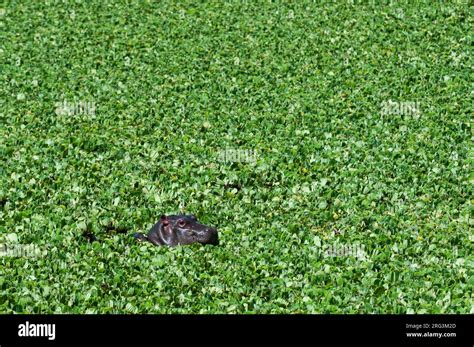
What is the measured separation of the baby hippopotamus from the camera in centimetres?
1012

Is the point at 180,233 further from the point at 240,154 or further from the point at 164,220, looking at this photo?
the point at 240,154

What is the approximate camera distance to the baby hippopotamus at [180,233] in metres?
10.1

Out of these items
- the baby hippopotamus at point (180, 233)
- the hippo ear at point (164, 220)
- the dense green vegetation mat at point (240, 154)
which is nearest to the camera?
the dense green vegetation mat at point (240, 154)

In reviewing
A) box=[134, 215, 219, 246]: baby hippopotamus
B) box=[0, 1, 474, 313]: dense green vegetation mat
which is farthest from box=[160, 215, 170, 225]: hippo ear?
box=[0, 1, 474, 313]: dense green vegetation mat

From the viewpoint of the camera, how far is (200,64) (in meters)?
18.0

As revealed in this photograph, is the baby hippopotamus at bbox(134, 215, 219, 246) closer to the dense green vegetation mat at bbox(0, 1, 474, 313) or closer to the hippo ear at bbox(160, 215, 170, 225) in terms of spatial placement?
the hippo ear at bbox(160, 215, 170, 225)

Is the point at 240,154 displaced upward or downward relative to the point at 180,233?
upward

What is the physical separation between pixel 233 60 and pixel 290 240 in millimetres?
8542

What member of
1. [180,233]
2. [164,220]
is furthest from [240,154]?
[180,233]

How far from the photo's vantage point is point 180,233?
33.3 feet

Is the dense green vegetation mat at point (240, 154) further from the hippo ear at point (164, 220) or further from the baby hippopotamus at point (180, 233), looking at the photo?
the hippo ear at point (164, 220)

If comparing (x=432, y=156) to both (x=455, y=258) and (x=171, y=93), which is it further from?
(x=171, y=93)

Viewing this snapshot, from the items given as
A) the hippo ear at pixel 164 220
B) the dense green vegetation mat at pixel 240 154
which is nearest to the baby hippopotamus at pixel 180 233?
the hippo ear at pixel 164 220
